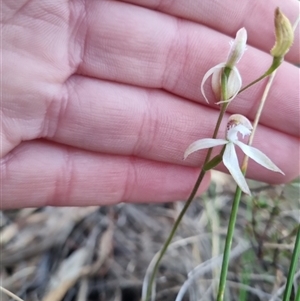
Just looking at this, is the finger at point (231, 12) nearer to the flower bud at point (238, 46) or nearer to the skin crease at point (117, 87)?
the skin crease at point (117, 87)

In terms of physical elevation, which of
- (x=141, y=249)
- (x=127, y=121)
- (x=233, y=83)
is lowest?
(x=141, y=249)

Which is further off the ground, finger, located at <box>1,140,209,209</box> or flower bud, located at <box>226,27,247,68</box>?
flower bud, located at <box>226,27,247,68</box>

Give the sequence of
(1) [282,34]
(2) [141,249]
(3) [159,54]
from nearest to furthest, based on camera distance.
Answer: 1. (1) [282,34]
2. (3) [159,54]
3. (2) [141,249]

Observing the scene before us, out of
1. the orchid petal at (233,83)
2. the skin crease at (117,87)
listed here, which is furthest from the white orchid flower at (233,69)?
the skin crease at (117,87)

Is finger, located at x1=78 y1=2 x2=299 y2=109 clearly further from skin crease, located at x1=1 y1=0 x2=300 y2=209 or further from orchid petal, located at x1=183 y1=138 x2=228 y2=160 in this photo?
orchid petal, located at x1=183 y1=138 x2=228 y2=160

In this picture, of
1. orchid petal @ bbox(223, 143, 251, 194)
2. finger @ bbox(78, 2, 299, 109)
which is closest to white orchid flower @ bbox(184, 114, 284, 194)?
orchid petal @ bbox(223, 143, 251, 194)

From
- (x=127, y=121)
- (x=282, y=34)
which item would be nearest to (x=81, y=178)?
(x=127, y=121)

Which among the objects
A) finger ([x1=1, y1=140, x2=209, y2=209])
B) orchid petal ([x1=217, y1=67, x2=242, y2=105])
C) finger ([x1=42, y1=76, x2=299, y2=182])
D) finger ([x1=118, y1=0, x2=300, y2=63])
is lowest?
finger ([x1=1, y1=140, x2=209, y2=209])

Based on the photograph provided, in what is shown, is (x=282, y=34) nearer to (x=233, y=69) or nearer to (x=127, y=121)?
(x=233, y=69)
